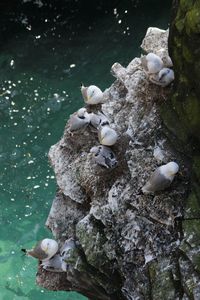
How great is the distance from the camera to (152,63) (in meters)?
3.91

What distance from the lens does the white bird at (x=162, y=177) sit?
348 cm

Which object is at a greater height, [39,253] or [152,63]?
[152,63]

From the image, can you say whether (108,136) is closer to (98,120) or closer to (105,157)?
(105,157)

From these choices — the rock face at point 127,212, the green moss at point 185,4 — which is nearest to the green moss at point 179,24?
the green moss at point 185,4

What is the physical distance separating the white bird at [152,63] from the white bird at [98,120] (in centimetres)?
50

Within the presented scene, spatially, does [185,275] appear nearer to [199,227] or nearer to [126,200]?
[199,227]

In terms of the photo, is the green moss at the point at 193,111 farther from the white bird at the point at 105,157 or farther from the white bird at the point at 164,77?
the white bird at the point at 105,157

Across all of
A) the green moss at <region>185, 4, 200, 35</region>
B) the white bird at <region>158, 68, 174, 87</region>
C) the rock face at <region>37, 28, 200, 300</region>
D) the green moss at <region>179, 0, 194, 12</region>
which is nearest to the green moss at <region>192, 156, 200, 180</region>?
the rock face at <region>37, 28, 200, 300</region>

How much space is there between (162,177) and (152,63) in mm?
883

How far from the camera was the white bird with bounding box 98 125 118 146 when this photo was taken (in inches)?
156

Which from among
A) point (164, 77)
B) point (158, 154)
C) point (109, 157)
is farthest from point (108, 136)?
point (164, 77)

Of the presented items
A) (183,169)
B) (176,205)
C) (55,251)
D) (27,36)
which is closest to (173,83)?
(183,169)

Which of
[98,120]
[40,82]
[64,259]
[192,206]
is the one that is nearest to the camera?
[192,206]

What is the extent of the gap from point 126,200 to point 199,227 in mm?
599
